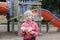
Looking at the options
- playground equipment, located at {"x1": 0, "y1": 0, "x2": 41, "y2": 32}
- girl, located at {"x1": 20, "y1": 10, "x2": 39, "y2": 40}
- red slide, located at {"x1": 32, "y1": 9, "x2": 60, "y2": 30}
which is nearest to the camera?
girl, located at {"x1": 20, "y1": 10, "x2": 39, "y2": 40}

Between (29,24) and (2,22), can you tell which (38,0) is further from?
(2,22)

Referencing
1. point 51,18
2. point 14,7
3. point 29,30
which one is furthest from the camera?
point 51,18

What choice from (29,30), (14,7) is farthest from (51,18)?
(29,30)

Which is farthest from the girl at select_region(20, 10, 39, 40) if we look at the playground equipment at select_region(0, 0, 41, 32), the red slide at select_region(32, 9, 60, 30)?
the red slide at select_region(32, 9, 60, 30)

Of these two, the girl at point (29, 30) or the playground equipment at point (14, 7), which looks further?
the playground equipment at point (14, 7)

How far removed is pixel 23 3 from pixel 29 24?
24.7 feet

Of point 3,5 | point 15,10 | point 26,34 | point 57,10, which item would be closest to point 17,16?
point 15,10

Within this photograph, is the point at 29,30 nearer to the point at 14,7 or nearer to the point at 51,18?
the point at 14,7

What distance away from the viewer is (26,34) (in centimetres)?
634

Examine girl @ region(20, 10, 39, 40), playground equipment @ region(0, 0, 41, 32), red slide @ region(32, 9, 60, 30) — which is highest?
girl @ region(20, 10, 39, 40)

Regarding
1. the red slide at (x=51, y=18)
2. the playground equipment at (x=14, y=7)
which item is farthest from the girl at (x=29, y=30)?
the red slide at (x=51, y=18)

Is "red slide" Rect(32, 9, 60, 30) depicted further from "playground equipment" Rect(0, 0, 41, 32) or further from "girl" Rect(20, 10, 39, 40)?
"girl" Rect(20, 10, 39, 40)

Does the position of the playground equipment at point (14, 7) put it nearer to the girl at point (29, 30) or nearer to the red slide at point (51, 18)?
the red slide at point (51, 18)

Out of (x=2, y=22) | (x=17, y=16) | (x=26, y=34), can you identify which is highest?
(x=26, y=34)
